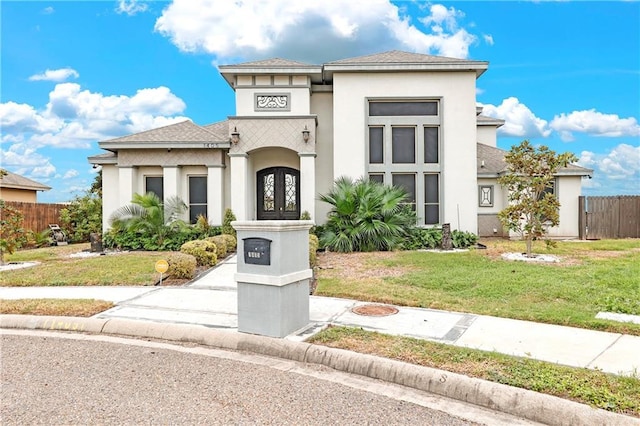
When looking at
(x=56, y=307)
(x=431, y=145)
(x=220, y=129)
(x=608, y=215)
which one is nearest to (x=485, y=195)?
(x=431, y=145)

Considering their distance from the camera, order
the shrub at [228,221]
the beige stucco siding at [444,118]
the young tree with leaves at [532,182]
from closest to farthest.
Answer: the young tree with leaves at [532,182]
the shrub at [228,221]
the beige stucco siding at [444,118]

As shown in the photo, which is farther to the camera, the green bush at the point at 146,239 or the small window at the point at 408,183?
the small window at the point at 408,183

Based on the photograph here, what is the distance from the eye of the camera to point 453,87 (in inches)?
600

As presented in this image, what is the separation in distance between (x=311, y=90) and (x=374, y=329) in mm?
12478

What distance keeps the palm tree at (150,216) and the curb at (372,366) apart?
8.00 meters

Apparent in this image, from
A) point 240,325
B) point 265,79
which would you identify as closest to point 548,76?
point 265,79

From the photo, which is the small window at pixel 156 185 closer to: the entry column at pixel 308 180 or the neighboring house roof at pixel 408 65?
the entry column at pixel 308 180

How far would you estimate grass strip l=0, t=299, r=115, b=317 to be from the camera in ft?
20.8

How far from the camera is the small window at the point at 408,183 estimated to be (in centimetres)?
1552

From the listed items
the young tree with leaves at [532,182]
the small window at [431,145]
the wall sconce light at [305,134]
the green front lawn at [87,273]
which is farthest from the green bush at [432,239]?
the green front lawn at [87,273]

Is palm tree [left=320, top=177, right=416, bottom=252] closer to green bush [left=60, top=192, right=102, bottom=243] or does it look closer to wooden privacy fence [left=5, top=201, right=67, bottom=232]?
green bush [left=60, top=192, right=102, bottom=243]

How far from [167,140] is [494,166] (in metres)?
13.5

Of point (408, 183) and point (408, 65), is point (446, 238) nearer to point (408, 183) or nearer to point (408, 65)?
point (408, 183)

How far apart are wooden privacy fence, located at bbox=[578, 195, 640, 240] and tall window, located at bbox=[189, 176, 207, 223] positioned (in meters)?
15.7
